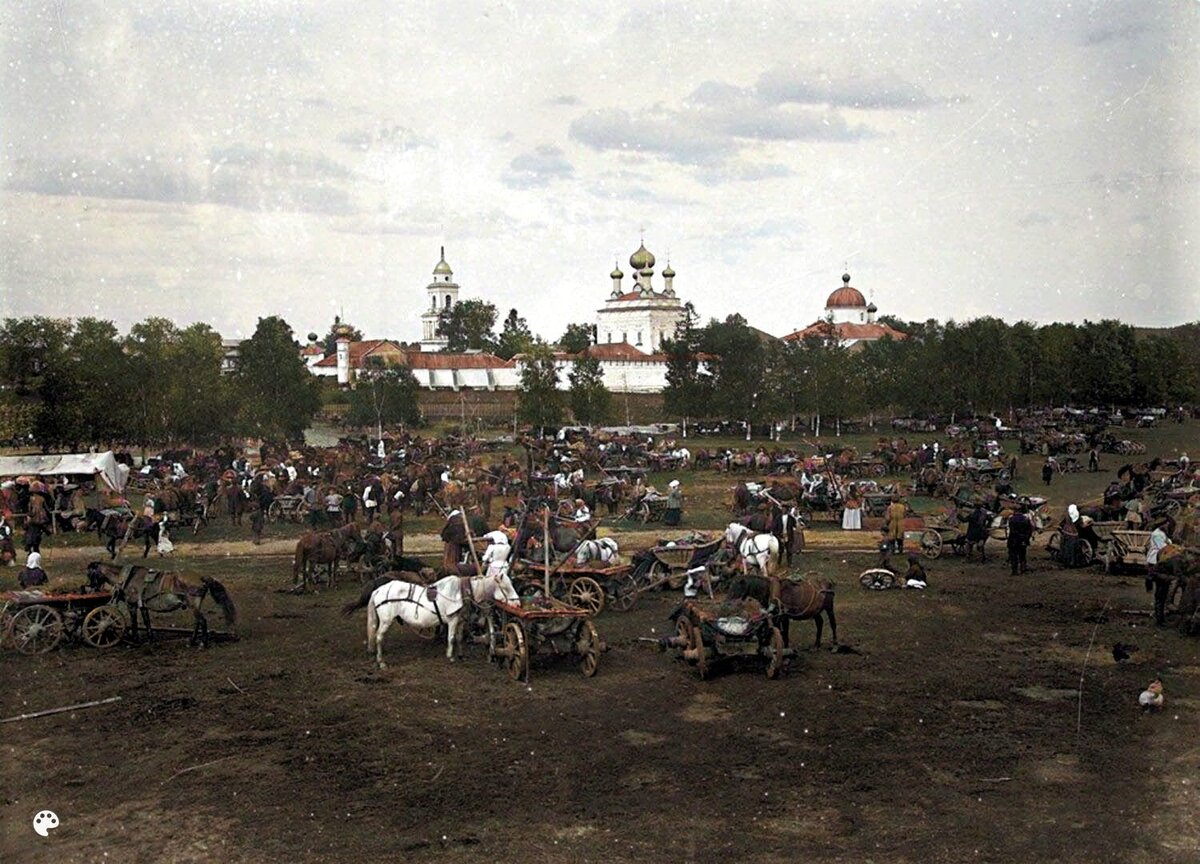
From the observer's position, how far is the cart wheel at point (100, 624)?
13.4 meters

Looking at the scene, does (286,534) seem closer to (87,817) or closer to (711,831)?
Answer: (87,817)

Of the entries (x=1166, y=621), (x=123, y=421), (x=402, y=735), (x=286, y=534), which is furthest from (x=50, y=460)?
(x=1166, y=621)

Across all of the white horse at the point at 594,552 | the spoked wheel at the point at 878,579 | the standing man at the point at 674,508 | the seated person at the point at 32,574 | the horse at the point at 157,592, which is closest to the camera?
the horse at the point at 157,592

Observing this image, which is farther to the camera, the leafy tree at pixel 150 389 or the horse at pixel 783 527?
the leafy tree at pixel 150 389

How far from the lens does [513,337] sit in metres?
108

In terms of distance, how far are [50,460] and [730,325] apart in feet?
106

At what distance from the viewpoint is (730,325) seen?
52.5 metres

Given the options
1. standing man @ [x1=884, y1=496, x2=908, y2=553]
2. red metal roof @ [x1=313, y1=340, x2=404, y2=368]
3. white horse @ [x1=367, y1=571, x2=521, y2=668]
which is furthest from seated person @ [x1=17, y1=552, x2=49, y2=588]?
red metal roof @ [x1=313, y1=340, x2=404, y2=368]

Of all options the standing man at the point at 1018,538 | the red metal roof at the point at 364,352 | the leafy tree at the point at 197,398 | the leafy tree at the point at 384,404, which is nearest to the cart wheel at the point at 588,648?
the standing man at the point at 1018,538

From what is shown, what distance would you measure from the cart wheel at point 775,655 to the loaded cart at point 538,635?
6.30 ft

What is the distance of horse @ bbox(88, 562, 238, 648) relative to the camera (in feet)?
44.7

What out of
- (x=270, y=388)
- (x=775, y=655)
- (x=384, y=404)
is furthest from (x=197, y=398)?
(x=775, y=655)

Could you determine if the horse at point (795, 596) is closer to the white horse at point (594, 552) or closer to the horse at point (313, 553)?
the white horse at point (594, 552)

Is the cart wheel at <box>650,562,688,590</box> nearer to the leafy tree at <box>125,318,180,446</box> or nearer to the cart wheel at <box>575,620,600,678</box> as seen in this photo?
the cart wheel at <box>575,620,600,678</box>
